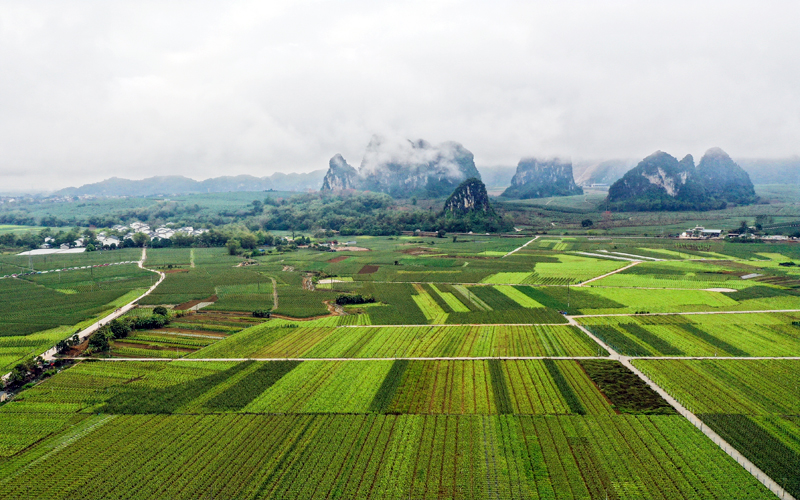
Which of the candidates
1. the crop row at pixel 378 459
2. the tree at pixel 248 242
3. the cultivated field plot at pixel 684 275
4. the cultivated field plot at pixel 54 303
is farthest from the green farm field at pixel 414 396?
the tree at pixel 248 242

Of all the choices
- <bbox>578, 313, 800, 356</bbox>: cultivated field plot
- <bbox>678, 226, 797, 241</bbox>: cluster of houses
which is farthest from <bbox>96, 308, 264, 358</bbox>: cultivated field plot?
<bbox>678, 226, 797, 241</bbox>: cluster of houses

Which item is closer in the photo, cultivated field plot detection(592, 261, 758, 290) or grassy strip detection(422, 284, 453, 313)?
grassy strip detection(422, 284, 453, 313)

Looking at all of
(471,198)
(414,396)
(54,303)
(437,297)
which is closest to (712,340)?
(414,396)

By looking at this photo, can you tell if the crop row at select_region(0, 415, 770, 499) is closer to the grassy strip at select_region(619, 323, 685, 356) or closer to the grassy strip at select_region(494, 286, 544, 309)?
the grassy strip at select_region(619, 323, 685, 356)

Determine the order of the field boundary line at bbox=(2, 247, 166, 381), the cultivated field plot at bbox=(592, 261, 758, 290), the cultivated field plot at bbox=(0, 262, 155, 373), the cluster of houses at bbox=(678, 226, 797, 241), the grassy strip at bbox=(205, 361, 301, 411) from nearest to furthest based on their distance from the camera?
the grassy strip at bbox=(205, 361, 301, 411), the field boundary line at bbox=(2, 247, 166, 381), the cultivated field plot at bbox=(0, 262, 155, 373), the cultivated field plot at bbox=(592, 261, 758, 290), the cluster of houses at bbox=(678, 226, 797, 241)

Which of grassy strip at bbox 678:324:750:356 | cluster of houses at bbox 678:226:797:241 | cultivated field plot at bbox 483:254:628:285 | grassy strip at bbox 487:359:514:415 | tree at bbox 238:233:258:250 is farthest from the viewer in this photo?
tree at bbox 238:233:258:250

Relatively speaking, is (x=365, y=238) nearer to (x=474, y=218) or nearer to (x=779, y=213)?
(x=474, y=218)
